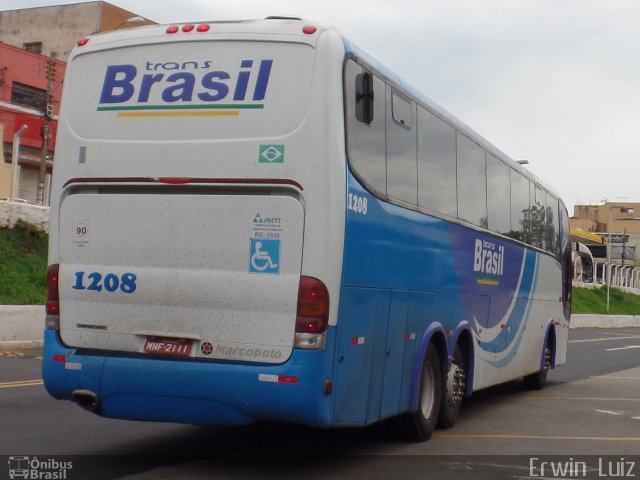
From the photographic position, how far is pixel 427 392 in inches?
410

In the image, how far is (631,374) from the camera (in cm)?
2139

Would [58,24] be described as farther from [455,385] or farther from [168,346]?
[168,346]

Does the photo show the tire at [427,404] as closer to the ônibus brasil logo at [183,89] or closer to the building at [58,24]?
the ônibus brasil logo at [183,89]

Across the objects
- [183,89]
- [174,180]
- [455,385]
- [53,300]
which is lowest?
[455,385]

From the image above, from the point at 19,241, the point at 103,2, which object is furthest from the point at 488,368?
the point at 103,2

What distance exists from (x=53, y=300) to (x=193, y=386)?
5.19 feet

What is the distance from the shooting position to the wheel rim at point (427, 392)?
10.2 m

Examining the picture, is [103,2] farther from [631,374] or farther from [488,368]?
[488,368]

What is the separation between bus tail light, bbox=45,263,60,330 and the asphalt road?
1.17 m

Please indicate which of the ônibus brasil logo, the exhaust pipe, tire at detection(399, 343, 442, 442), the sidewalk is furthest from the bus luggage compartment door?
the sidewalk

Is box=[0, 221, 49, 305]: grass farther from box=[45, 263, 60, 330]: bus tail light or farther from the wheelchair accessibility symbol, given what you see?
the wheelchair accessibility symbol

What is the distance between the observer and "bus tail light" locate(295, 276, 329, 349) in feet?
25.0

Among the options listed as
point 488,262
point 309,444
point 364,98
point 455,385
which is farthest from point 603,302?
point 364,98

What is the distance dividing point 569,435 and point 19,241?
19.7m
